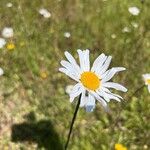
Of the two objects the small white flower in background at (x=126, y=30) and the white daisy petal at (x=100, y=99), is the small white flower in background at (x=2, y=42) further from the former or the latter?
the white daisy petal at (x=100, y=99)

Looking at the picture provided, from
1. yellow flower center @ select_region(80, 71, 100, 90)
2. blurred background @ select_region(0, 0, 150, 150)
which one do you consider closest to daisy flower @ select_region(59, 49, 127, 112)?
yellow flower center @ select_region(80, 71, 100, 90)

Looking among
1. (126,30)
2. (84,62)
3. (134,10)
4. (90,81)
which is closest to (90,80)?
(90,81)

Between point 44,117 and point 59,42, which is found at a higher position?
point 59,42

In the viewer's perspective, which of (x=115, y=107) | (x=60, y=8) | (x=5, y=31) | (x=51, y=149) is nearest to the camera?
(x=51, y=149)

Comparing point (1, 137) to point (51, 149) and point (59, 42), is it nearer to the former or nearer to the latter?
point (51, 149)

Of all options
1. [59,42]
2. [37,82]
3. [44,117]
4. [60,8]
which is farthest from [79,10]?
[44,117]

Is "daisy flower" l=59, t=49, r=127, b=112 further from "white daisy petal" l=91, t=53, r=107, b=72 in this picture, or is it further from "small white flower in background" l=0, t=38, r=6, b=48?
"small white flower in background" l=0, t=38, r=6, b=48
